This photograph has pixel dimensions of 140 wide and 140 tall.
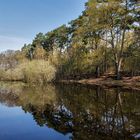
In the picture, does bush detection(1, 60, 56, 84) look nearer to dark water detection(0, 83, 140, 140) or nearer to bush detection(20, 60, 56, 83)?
bush detection(20, 60, 56, 83)

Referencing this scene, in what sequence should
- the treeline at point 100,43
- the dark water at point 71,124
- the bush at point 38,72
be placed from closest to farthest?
the dark water at point 71,124 < the treeline at point 100,43 < the bush at point 38,72

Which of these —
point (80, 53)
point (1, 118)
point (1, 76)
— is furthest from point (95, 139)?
point (1, 76)

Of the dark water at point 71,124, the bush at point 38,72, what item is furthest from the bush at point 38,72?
the dark water at point 71,124

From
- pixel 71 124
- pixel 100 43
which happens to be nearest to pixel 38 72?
pixel 100 43

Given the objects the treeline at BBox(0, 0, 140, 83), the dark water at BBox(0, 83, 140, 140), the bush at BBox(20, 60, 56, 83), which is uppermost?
the treeline at BBox(0, 0, 140, 83)

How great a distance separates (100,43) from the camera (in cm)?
5372

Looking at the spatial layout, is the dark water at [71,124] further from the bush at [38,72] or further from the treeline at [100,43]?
the bush at [38,72]

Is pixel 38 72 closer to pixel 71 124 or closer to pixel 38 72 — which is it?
pixel 38 72

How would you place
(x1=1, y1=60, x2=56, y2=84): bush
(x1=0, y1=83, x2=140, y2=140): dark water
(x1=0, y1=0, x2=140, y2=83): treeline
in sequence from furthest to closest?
(x1=1, y1=60, x2=56, y2=84): bush < (x1=0, y1=0, x2=140, y2=83): treeline < (x1=0, y1=83, x2=140, y2=140): dark water

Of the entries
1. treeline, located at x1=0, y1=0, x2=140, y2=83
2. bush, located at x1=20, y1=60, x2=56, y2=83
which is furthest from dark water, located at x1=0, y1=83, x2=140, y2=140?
bush, located at x1=20, y1=60, x2=56, y2=83

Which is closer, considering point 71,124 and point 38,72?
point 71,124

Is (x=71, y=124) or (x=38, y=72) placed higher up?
(x=38, y=72)

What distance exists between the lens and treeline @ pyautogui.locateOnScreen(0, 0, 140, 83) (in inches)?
1532

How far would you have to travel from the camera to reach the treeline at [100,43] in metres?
38.9
